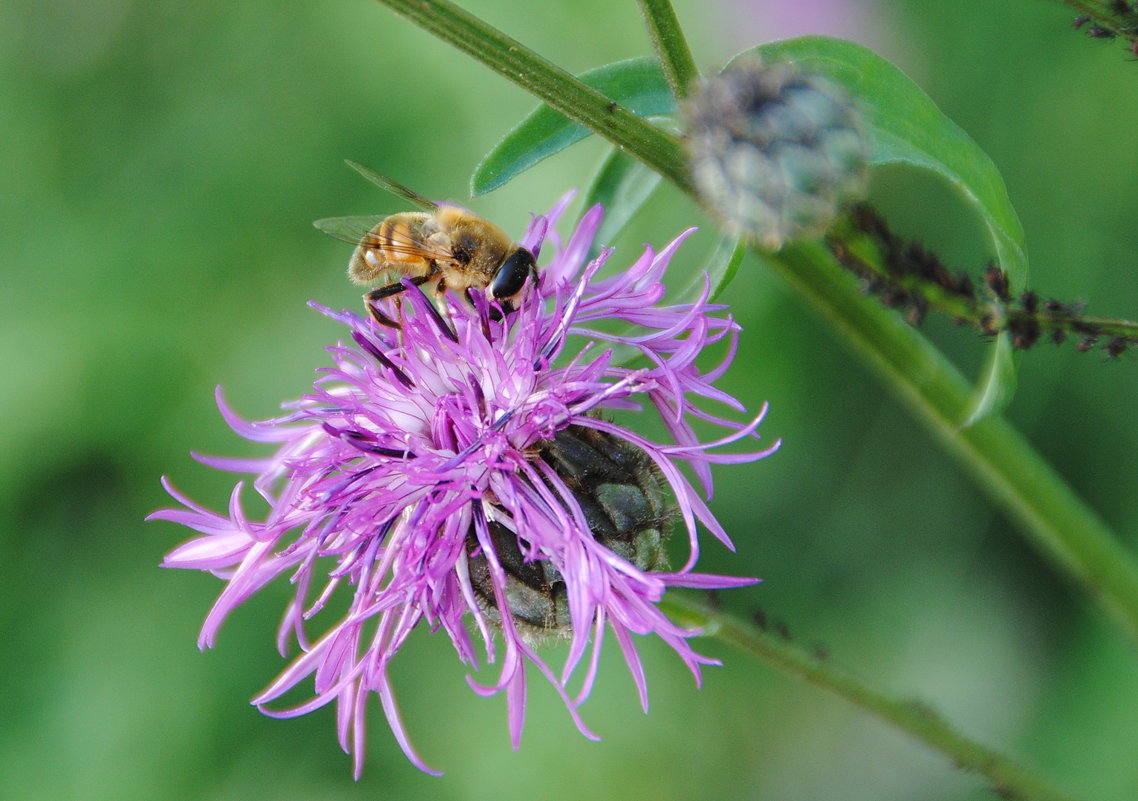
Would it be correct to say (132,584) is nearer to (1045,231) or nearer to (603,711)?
(603,711)

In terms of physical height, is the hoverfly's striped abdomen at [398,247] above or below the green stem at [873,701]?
above

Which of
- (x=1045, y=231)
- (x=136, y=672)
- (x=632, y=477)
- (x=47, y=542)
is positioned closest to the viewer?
(x=632, y=477)

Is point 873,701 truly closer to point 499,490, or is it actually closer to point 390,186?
point 499,490

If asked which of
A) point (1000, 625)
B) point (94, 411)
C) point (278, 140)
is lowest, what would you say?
point (94, 411)

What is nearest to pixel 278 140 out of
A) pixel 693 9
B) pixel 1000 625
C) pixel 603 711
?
pixel 693 9

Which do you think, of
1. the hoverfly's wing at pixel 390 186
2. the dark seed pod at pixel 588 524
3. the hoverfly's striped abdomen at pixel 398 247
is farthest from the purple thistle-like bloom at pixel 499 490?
the hoverfly's wing at pixel 390 186

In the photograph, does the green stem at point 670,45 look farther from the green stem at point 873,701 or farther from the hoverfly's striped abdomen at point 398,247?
the green stem at point 873,701
